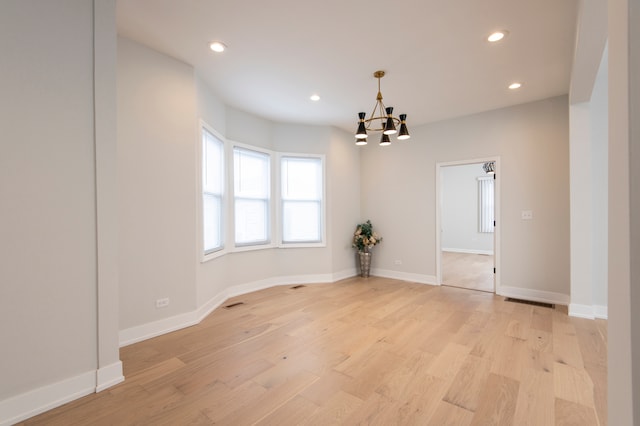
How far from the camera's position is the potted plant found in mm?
5598

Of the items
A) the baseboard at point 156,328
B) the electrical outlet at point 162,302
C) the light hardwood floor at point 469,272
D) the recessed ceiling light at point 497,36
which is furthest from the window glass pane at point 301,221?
the recessed ceiling light at point 497,36

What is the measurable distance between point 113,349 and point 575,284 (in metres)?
4.87

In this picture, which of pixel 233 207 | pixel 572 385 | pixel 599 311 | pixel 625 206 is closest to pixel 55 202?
pixel 233 207

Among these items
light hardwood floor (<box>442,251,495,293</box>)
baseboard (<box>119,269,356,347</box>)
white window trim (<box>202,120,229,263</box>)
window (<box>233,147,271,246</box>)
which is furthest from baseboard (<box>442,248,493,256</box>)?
white window trim (<box>202,120,229,263</box>)

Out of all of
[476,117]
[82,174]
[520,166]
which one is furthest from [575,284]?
[82,174]

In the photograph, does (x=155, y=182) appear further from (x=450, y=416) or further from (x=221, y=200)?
(x=450, y=416)

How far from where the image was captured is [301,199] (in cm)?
529

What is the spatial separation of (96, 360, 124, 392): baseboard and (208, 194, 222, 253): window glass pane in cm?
167

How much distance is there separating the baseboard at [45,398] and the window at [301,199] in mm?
3393

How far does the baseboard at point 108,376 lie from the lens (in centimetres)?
206

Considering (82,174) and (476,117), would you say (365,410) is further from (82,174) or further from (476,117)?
(476,117)

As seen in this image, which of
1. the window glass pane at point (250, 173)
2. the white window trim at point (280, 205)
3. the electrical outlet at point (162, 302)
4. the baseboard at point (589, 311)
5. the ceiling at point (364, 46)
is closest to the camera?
the ceiling at point (364, 46)

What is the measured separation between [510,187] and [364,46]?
320cm

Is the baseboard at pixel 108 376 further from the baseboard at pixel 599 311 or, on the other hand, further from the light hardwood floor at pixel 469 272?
the baseboard at pixel 599 311
